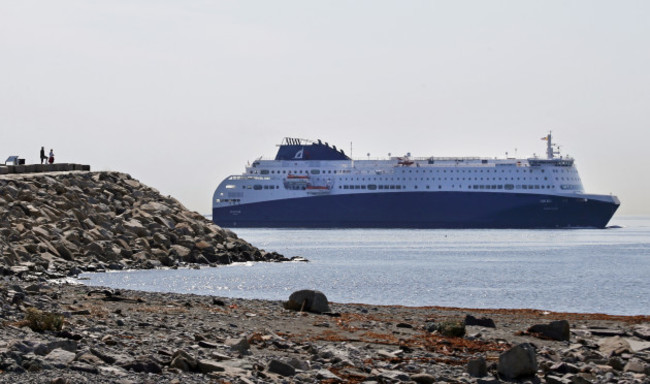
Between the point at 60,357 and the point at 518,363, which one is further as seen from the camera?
the point at 518,363

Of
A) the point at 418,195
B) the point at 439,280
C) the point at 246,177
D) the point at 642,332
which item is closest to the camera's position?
the point at 642,332

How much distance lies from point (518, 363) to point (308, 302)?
627 centimetres

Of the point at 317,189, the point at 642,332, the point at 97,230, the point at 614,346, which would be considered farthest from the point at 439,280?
the point at 317,189

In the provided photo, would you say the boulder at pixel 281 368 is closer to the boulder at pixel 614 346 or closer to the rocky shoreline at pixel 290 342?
the rocky shoreline at pixel 290 342

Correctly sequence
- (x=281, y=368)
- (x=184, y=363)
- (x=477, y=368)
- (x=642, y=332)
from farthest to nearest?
1. (x=642, y=332)
2. (x=477, y=368)
3. (x=281, y=368)
4. (x=184, y=363)

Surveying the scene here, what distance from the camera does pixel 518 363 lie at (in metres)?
10.7

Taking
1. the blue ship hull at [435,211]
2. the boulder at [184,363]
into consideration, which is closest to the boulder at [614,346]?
the boulder at [184,363]

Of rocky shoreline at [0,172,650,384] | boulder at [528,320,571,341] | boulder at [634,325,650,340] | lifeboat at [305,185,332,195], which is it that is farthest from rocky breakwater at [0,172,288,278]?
lifeboat at [305,185,332,195]

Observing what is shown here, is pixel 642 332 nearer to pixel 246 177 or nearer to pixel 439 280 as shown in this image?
pixel 439 280

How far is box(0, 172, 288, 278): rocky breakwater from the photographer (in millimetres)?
29613

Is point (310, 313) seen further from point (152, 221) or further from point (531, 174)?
point (531, 174)

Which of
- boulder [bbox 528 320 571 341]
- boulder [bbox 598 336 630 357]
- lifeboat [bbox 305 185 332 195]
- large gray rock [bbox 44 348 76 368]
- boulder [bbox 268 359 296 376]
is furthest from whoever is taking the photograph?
lifeboat [bbox 305 185 332 195]

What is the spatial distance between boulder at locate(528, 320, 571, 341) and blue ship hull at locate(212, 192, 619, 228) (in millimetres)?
83895

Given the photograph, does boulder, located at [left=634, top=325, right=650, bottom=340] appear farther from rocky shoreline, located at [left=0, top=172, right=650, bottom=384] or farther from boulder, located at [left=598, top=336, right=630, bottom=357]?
boulder, located at [left=598, top=336, right=630, bottom=357]
